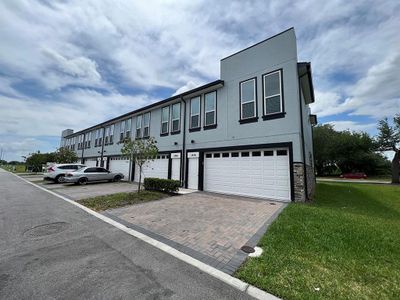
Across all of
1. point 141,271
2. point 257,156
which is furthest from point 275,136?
point 141,271

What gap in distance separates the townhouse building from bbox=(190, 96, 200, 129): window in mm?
71

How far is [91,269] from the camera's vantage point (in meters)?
3.50

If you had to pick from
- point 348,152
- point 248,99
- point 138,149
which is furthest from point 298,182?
point 348,152

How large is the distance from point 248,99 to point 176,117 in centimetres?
613

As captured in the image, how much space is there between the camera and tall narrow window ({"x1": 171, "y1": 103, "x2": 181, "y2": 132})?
49.8 ft

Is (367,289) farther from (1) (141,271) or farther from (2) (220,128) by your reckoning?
(2) (220,128)

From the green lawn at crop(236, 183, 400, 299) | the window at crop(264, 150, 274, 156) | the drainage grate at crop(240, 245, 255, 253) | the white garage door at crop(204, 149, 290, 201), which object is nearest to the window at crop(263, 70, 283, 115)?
the window at crop(264, 150, 274, 156)

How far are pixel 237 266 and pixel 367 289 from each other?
1.91 meters

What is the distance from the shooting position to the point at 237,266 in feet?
12.1

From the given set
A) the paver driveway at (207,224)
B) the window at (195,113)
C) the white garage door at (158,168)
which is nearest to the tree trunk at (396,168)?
the paver driveway at (207,224)

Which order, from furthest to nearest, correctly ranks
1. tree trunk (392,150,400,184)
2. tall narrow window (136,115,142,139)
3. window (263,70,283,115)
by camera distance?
tree trunk (392,150,400,184)
tall narrow window (136,115,142,139)
window (263,70,283,115)

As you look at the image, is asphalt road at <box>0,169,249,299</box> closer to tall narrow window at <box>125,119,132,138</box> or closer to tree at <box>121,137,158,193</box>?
tree at <box>121,137,158,193</box>

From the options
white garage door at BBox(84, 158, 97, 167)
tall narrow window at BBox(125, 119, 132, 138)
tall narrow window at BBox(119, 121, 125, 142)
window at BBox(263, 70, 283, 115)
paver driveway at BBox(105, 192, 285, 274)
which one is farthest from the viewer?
white garage door at BBox(84, 158, 97, 167)

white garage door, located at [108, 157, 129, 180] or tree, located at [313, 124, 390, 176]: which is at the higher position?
tree, located at [313, 124, 390, 176]
